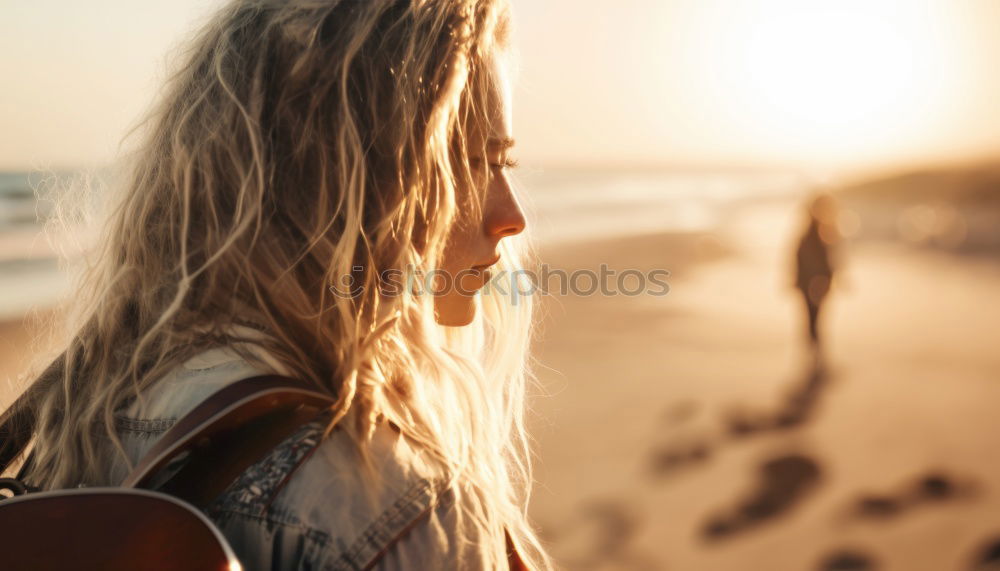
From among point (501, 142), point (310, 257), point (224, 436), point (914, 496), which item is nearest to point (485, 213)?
point (501, 142)

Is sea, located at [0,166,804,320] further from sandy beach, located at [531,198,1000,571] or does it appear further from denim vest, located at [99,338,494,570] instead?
sandy beach, located at [531,198,1000,571]

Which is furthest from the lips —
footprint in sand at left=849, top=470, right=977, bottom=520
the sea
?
footprint in sand at left=849, top=470, right=977, bottom=520

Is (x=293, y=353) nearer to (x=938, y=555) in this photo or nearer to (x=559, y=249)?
(x=938, y=555)

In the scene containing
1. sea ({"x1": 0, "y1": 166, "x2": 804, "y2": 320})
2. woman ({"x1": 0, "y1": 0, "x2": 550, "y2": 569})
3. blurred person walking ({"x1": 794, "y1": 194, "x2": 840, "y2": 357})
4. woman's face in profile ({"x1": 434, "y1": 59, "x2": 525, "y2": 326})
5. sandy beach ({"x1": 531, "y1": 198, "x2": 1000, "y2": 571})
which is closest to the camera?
woman ({"x1": 0, "y1": 0, "x2": 550, "y2": 569})

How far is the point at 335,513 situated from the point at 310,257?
1.45 feet

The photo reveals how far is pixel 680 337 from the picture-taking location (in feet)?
29.7

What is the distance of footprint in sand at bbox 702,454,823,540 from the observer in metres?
4.58

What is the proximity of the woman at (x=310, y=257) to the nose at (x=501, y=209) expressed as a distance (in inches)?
2.8

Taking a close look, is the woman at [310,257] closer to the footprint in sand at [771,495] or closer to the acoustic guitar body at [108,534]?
the acoustic guitar body at [108,534]

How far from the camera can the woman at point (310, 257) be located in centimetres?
106

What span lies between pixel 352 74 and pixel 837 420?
5.89 meters

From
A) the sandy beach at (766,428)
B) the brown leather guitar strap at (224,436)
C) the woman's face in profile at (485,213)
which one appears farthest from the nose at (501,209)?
the sandy beach at (766,428)

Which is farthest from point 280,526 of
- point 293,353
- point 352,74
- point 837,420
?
point 837,420

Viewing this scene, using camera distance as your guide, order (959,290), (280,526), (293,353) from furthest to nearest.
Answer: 1. (959,290)
2. (293,353)
3. (280,526)
